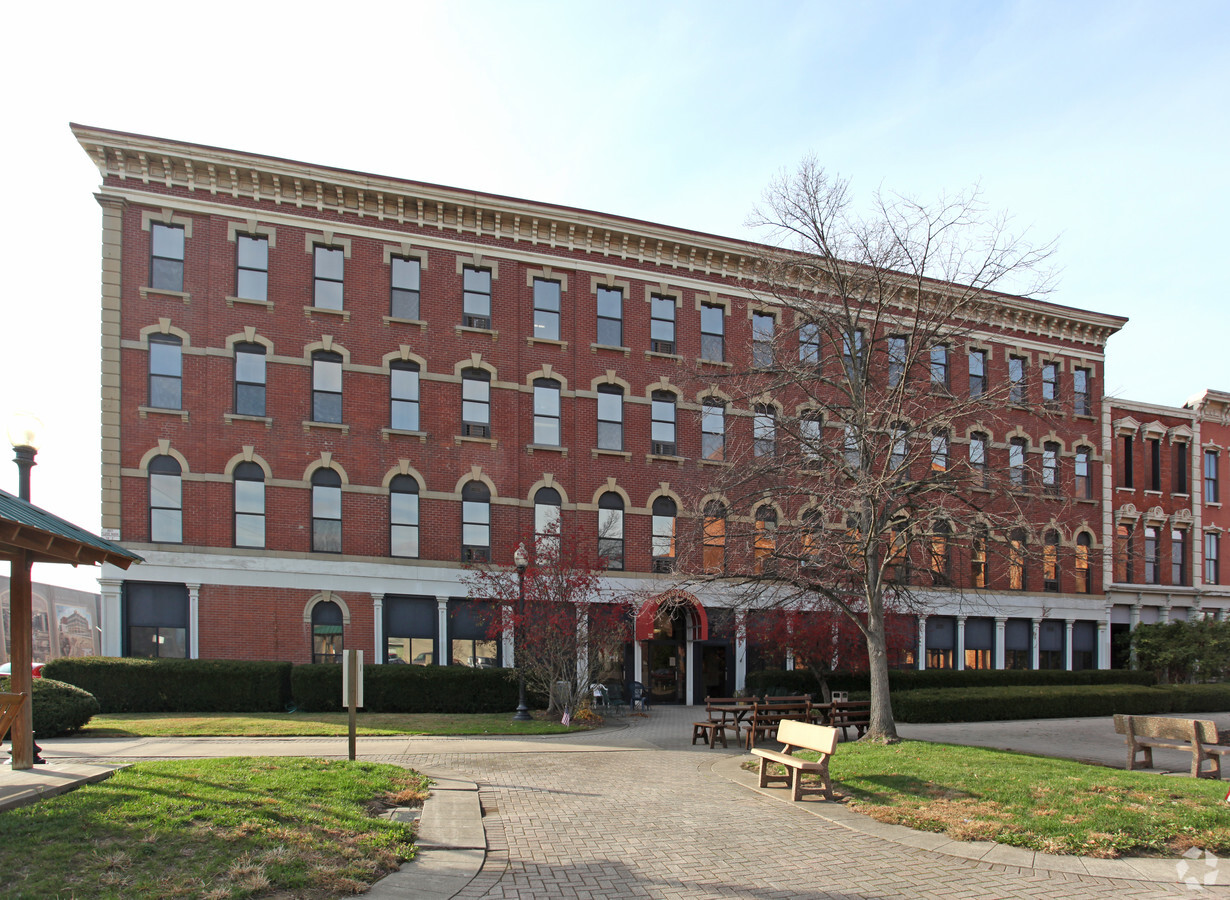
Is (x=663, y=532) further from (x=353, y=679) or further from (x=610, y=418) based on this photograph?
(x=353, y=679)

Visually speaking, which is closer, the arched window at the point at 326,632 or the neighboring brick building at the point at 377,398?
the neighboring brick building at the point at 377,398

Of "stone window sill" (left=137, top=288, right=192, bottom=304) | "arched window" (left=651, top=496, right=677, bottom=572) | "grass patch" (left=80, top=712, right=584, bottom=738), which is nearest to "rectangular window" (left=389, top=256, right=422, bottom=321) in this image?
"stone window sill" (left=137, top=288, right=192, bottom=304)

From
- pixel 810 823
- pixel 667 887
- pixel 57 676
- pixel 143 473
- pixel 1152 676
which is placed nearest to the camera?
pixel 667 887

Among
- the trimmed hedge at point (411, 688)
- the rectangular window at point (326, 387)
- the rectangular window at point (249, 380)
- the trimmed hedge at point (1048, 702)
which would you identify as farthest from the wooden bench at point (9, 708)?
the trimmed hedge at point (1048, 702)

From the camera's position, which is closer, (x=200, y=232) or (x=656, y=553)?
(x=200, y=232)

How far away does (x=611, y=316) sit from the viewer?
93.6 ft

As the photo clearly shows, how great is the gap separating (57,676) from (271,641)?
17.2 ft

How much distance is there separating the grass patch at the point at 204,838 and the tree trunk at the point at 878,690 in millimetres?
9046

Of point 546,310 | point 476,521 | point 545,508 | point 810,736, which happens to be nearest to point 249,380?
point 476,521

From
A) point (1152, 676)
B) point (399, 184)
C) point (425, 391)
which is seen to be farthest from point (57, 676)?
point (1152, 676)

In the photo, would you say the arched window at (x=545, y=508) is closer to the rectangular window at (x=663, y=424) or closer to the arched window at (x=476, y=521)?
the arched window at (x=476, y=521)

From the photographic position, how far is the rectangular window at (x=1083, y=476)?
36031 millimetres

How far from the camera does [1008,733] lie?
64.5 ft

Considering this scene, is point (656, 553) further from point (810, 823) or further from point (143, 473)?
point (810, 823)
